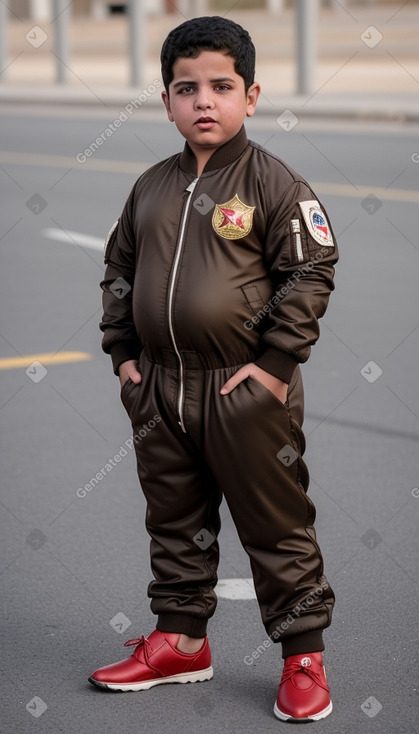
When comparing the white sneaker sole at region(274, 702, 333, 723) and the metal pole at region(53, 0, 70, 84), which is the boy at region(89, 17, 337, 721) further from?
the metal pole at region(53, 0, 70, 84)

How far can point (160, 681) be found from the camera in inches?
145

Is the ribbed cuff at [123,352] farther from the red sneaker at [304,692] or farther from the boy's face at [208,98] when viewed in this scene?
the red sneaker at [304,692]

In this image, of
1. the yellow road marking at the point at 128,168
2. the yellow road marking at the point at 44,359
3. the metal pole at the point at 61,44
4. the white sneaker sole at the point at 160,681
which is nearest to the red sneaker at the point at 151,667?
the white sneaker sole at the point at 160,681

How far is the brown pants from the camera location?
3.37 m

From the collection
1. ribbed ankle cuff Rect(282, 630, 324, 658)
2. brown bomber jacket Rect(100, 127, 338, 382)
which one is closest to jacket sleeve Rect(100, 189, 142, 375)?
brown bomber jacket Rect(100, 127, 338, 382)

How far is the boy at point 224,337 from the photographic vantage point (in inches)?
129

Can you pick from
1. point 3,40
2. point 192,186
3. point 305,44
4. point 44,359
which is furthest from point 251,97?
point 3,40

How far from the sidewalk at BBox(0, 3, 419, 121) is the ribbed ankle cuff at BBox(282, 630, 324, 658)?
15340 mm

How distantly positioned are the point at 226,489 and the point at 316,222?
0.74m

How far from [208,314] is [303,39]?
67.0 feet

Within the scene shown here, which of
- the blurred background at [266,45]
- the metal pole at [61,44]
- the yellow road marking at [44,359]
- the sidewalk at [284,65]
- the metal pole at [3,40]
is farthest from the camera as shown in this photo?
the metal pole at [3,40]

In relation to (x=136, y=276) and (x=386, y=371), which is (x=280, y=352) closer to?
(x=136, y=276)

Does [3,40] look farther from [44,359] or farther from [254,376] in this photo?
[254,376]

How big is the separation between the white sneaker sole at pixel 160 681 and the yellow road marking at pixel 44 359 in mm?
3767
